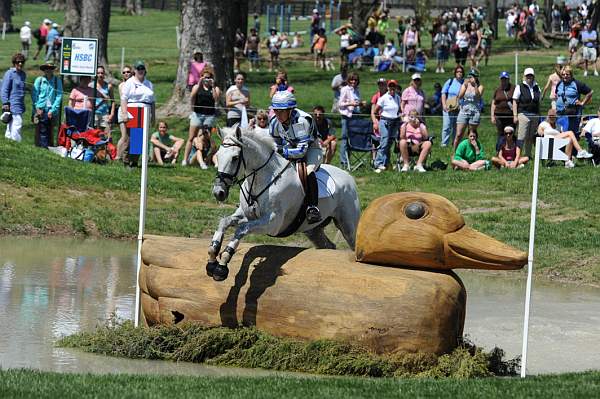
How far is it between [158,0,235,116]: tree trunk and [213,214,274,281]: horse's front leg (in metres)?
18.4

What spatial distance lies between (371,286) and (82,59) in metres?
16.5

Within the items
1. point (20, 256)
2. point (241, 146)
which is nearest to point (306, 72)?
point (20, 256)

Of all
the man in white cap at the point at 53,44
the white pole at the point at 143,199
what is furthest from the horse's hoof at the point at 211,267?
the man in white cap at the point at 53,44

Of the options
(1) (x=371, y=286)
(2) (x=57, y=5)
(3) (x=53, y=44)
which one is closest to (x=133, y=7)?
(2) (x=57, y=5)

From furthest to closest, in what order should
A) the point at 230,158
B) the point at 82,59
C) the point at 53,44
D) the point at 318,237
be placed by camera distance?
the point at 53,44, the point at 82,59, the point at 318,237, the point at 230,158

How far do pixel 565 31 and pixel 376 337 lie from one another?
53.1 metres

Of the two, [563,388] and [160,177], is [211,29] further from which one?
[563,388]

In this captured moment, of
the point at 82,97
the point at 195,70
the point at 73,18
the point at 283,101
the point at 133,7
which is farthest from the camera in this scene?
the point at 133,7

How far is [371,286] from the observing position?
11320mm

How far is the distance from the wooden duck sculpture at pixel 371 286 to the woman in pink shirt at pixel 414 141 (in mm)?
12949

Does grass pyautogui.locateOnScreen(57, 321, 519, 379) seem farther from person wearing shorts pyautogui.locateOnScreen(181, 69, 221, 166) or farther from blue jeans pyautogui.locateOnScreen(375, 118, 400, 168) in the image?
blue jeans pyautogui.locateOnScreen(375, 118, 400, 168)

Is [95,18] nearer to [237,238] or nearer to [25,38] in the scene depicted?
[25,38]

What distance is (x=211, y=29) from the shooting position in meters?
30.1

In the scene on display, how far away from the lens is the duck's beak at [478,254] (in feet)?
37.1
